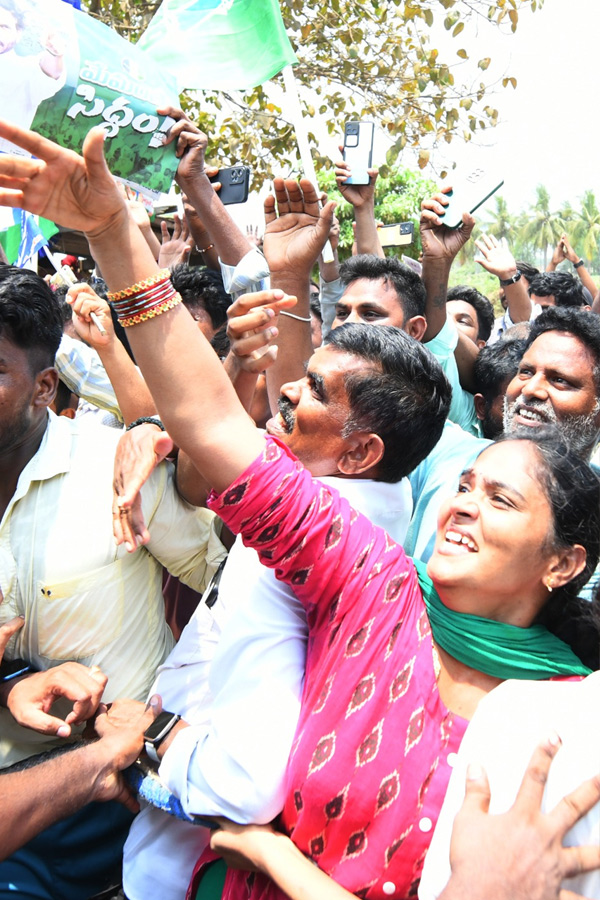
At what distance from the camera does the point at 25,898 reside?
1.82 meters

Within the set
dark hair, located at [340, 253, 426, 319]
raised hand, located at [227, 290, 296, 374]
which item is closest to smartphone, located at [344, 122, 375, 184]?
dark hair, located at [340, 253, 426, 319]

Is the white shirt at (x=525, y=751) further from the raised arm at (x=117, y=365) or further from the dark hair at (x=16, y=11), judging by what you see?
the dark hair at (x=16, y=11)

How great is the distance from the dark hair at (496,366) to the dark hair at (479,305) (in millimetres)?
1489

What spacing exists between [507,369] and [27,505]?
6.55ft

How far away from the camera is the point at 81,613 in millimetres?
1959

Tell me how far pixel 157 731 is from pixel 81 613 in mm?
374

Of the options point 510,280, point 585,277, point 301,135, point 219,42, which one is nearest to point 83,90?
point 301,135

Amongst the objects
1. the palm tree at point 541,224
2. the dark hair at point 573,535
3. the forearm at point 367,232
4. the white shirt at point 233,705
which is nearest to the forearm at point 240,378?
the white shirt at point 233,705

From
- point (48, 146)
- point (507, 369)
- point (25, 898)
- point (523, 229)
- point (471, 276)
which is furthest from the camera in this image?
point (523, 229)

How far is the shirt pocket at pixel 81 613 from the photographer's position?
194 centimetres

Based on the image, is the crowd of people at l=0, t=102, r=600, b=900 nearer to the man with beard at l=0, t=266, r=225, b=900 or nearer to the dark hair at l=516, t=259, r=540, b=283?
the man with beard at l=0, t=266, r=225, b=900

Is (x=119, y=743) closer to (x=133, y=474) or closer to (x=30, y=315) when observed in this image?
(x=133, y=474)

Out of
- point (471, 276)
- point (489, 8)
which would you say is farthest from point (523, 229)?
point (489, 8)

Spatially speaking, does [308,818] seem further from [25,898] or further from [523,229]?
[523,229]
